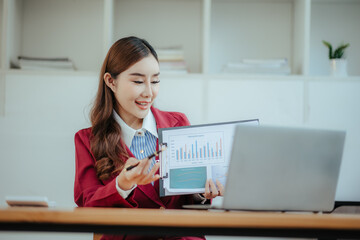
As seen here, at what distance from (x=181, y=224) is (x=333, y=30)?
2241 mm

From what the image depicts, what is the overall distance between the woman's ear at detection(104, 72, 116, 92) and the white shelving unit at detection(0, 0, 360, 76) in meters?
0.88

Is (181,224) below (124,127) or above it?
below

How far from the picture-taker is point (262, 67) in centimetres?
240

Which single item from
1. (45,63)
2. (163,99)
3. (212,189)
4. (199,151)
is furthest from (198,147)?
(45,63)

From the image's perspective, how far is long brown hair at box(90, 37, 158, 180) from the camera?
1.56m

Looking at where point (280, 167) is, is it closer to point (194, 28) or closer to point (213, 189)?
point (213, 189)

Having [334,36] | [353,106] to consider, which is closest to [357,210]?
[353,106]

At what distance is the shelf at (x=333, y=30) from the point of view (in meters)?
2.63

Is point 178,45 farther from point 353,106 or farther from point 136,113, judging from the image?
point 353,106

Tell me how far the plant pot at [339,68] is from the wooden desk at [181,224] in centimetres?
172

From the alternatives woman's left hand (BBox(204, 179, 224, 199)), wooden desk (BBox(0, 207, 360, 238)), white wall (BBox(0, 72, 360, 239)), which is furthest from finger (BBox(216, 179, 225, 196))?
white wall (BBox(0, 72, 360, 239))

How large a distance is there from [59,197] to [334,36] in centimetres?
210

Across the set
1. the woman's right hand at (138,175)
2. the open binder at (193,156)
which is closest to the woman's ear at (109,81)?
the open binder at (193,156)

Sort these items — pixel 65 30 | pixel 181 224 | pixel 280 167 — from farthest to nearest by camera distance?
1. pixel 65 30
2. pixel 280 167
3. pixel 181 224
